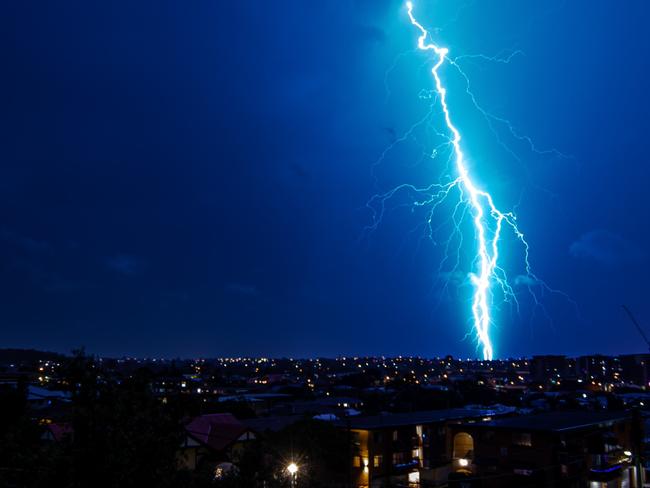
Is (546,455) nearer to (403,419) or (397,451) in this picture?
(397,451)

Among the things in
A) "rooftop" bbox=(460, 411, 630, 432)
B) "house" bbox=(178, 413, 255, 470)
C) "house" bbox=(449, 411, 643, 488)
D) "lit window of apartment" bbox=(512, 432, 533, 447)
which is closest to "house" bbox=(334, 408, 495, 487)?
"house" bbox=(449, 411, 643, 488)

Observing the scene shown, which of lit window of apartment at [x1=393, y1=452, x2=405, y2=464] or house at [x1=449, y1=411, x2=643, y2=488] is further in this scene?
lit window of apartment at [x1=393, y1=452, x2=405, y2=464]

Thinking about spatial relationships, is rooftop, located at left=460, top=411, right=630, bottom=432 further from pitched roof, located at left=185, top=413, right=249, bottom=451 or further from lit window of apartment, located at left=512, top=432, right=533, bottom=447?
pitched roof, located at left=185, top=413, right=249, bottom=451

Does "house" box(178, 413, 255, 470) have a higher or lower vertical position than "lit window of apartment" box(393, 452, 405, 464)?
higher

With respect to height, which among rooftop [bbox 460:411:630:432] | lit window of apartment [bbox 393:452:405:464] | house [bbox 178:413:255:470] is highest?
rooftop [bbox 460:411:630:432]

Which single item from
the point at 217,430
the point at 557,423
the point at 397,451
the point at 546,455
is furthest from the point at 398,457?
the point at 217,430

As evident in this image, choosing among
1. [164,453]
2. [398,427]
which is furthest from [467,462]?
[164,453]

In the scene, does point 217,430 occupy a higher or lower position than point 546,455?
higher

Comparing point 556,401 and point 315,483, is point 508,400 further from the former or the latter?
point 315,483

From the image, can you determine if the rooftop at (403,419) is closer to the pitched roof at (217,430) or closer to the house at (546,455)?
the house at (546,455)
